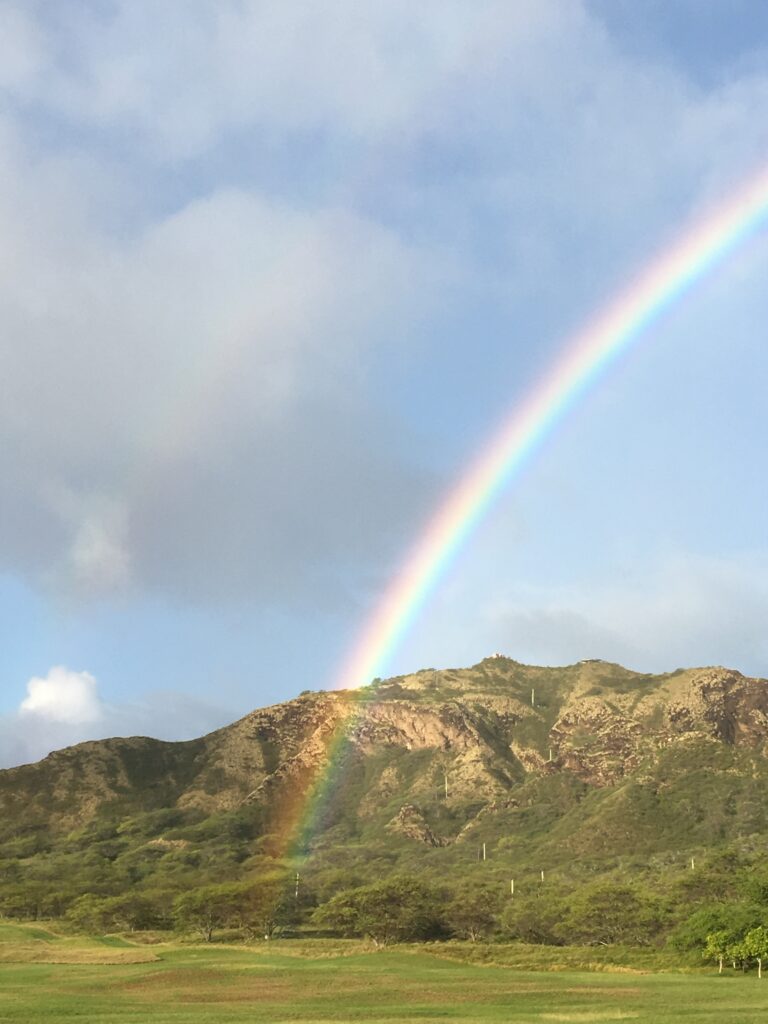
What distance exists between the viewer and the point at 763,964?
259 ft

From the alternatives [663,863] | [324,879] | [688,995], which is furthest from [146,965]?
[663,863]

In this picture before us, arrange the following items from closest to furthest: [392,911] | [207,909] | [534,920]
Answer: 1. [534,920]
2. [392,911]
3. [207,909]

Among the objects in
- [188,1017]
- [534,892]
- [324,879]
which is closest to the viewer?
[188,1017]

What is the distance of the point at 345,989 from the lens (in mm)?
58438

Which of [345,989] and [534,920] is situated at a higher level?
[534,920]

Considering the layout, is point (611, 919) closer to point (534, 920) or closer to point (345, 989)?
point (534, 920)

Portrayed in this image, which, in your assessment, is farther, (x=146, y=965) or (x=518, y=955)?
(x=518, y=955)

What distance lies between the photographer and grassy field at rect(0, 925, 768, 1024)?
149 feet

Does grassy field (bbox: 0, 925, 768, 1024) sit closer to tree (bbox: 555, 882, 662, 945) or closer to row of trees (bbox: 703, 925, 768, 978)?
row of trees (bbox: 703, 925, 768, 978)

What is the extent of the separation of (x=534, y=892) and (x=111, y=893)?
74042 mm

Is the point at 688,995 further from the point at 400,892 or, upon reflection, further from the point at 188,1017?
the point at 400,892

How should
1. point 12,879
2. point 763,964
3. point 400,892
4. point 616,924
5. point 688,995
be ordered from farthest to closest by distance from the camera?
point 12,879 → point 400,892 → point 616,924 → point 763,964 → point 688,995

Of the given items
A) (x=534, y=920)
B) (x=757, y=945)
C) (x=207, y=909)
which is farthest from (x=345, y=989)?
(x=207, y=909)

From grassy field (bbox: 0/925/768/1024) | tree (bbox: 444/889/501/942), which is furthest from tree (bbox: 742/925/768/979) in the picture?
tree (bbox: 444/889/501/942)
